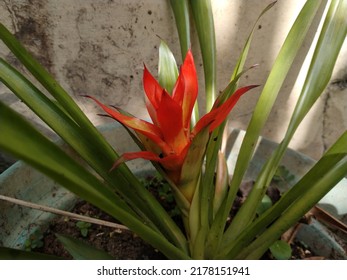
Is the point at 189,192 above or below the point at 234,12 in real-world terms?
below

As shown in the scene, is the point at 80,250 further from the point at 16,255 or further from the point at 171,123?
the point at 171,123

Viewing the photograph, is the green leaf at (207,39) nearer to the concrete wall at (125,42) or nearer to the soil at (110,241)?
the concrete wall at (125,42)

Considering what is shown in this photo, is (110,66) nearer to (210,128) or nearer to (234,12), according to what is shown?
(234,12)

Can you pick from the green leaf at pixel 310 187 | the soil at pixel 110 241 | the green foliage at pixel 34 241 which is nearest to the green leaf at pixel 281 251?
the soil at pixel 110 241

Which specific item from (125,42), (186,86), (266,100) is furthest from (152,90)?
(125,42)

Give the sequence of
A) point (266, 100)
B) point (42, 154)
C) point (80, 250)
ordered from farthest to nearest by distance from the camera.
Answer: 1. point (266, 100)
2. point (80, 250)
3. point (42, 154)

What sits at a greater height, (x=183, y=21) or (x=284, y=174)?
(x=183, y=21)
